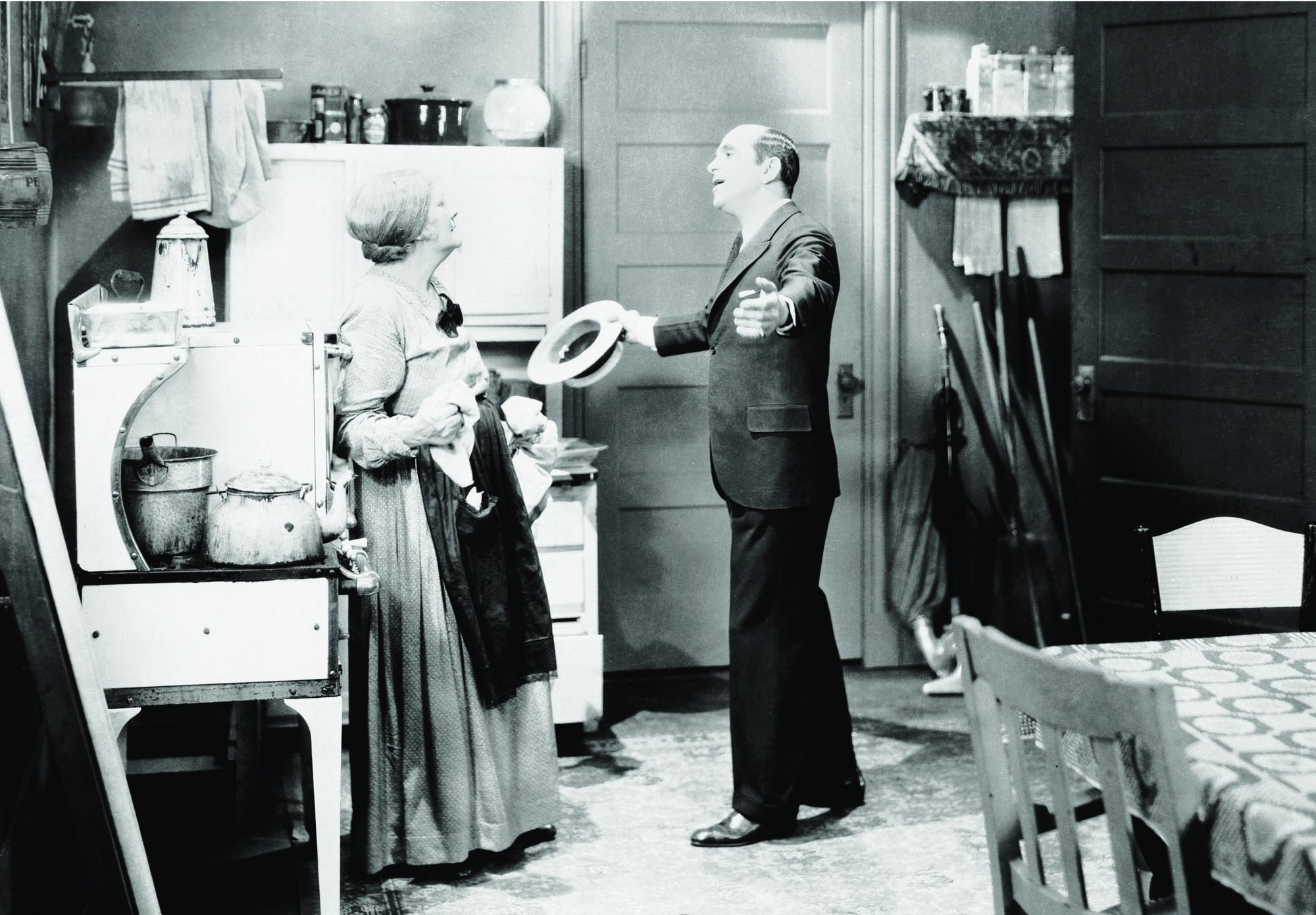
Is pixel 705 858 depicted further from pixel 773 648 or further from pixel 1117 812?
pixel 1117 812

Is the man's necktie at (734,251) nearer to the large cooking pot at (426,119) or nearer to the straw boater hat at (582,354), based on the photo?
the straw boater hat at (582,354)

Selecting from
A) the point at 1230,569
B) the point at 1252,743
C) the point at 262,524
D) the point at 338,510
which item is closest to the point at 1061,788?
the point at 1252,743

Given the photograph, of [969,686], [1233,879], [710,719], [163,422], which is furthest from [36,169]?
[710,719]

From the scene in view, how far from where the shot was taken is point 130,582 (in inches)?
117

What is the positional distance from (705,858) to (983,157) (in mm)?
2813

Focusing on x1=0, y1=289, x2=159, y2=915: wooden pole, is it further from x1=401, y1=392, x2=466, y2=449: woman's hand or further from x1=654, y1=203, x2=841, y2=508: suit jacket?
x1=654, y1=203, x2=841, y2=508: suit jacket

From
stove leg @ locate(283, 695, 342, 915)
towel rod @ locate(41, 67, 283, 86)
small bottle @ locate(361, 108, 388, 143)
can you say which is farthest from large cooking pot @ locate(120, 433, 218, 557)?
small bottle @ locate(361, 108, 388, 143)

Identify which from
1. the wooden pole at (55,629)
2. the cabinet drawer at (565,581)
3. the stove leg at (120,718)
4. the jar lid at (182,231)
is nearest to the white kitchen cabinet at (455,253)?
the cabinet drawer at (565,581)

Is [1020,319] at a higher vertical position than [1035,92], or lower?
lower

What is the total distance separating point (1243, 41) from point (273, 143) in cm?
299

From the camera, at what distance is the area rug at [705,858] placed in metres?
3.54

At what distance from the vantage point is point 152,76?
4367 millimetres

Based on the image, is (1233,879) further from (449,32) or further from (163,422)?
(449,32)

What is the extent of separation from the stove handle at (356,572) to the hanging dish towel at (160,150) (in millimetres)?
1729
